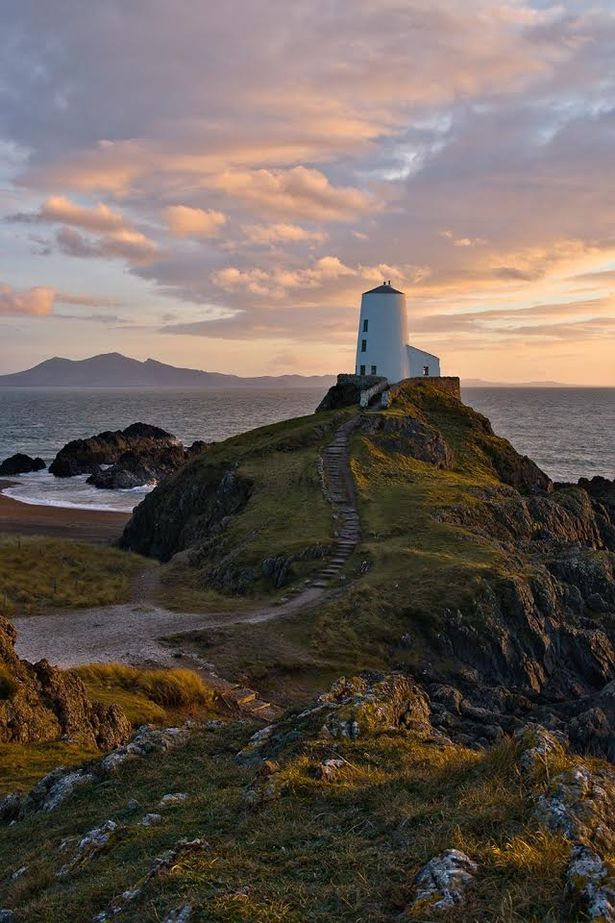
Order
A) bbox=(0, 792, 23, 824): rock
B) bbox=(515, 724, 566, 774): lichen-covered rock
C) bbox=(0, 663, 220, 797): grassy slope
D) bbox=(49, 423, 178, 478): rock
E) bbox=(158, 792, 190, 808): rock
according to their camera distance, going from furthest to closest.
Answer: bbox=(49, 423, 178, 478): rock, bbox=(0, 663, 220, 797): grassy slope, bbox=(0, 792, 23, 824): rock, bbox=(158, 792, 190, 808): rock, bbox=(515, 724, 566, 774): lichen-covered rock

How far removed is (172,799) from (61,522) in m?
54.8

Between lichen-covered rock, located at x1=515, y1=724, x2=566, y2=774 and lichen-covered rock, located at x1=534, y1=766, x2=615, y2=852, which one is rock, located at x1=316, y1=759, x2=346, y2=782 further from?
lichen-covered rock, located at x1=534, y1=766, x2=615, y2=852

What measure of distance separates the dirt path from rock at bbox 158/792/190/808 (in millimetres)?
12259

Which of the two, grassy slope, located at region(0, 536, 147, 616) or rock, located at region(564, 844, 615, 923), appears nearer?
rock, located at region(564, 844, 615, 923)

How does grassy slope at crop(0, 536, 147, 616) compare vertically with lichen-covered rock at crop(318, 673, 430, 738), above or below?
below

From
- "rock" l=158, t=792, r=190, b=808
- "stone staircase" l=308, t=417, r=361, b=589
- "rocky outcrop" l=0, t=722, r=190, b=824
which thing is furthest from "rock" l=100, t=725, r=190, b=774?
"stone staircase" l=308, t=417, r=361, b=589

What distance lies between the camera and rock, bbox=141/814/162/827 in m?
9.89

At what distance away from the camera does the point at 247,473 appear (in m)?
47.3

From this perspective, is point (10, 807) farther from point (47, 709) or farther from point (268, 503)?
point (268, 503)

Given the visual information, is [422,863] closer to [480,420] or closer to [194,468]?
[194,468]

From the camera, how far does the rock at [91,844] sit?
908cm

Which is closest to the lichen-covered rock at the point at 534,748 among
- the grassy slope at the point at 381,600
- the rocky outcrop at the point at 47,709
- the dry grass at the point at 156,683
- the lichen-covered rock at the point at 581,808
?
the lichen-covered rock at the point at 581,808

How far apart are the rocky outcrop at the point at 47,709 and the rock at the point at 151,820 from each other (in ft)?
24.5

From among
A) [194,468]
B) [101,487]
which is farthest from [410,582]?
[101,487]
